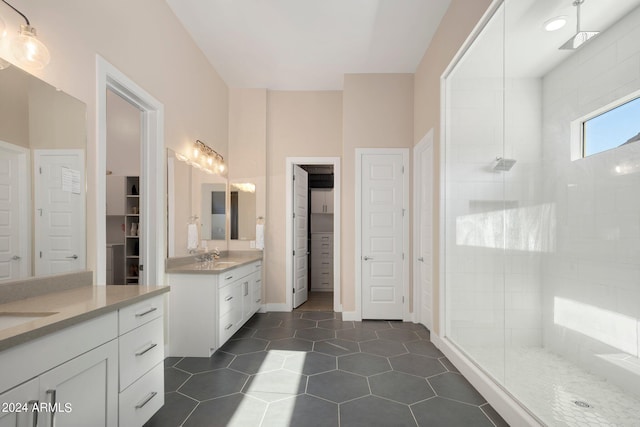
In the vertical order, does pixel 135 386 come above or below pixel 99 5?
below

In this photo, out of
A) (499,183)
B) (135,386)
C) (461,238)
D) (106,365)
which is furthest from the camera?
(461,238)

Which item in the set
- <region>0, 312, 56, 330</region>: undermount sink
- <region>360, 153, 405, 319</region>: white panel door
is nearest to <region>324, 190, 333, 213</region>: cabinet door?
<region>360, 153, 405, 319</region>: white panel door

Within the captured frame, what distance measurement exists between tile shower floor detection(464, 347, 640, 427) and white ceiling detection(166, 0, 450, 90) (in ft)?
10.4

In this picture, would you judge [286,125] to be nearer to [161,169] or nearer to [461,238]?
[161,169]

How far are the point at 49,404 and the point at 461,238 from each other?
2.99 metres

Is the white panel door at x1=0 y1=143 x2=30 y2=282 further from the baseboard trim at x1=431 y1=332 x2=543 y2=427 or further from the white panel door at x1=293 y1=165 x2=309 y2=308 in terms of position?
the white panel door at x1=293 y1=165 x2=309 y2=308

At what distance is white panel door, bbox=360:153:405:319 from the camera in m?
4.36

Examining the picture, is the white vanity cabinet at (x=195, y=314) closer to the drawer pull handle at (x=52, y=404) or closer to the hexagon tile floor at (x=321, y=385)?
the hexagon tile floor at (x=321, y=385)

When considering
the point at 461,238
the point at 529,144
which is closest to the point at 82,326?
the point at 529,144

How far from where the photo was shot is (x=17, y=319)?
1.35 metres

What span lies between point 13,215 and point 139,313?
0.77 m

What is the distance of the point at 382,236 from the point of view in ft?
14.4

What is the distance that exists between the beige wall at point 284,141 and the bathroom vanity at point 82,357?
9.43 feet

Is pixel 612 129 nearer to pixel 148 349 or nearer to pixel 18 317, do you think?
pixel 148 349
